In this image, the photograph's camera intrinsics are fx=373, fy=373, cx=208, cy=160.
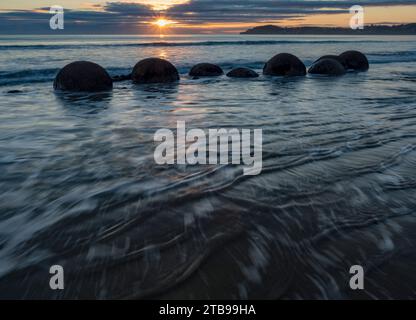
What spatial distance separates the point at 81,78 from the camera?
1235cm

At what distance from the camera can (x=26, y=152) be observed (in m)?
5.64

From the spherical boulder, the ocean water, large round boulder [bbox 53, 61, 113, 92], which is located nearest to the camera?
the ocean water

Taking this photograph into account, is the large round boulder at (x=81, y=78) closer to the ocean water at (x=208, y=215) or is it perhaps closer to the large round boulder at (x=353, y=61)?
the ocean water at (x=208, y=215)

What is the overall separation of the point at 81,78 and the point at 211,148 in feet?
26.9

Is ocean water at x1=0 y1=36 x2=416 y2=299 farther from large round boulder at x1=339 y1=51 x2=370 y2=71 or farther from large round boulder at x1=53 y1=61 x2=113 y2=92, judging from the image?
large round boulder at x1=339 y1=51 x2=370 y2=71

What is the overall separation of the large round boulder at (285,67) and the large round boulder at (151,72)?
515 cm

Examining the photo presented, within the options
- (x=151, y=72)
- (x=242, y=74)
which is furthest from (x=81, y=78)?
(x=242, y=74)

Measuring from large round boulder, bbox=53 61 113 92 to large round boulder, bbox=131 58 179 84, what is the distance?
2344mm

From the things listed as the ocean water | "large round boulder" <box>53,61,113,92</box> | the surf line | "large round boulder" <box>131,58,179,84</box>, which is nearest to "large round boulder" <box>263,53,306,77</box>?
"large round boulder" <box>131,58,179,84</box>

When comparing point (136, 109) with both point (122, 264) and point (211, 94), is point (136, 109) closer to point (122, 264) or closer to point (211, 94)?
point (211, 94)

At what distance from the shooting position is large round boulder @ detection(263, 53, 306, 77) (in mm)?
17159

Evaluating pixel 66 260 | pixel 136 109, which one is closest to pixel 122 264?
pixel 66 260
